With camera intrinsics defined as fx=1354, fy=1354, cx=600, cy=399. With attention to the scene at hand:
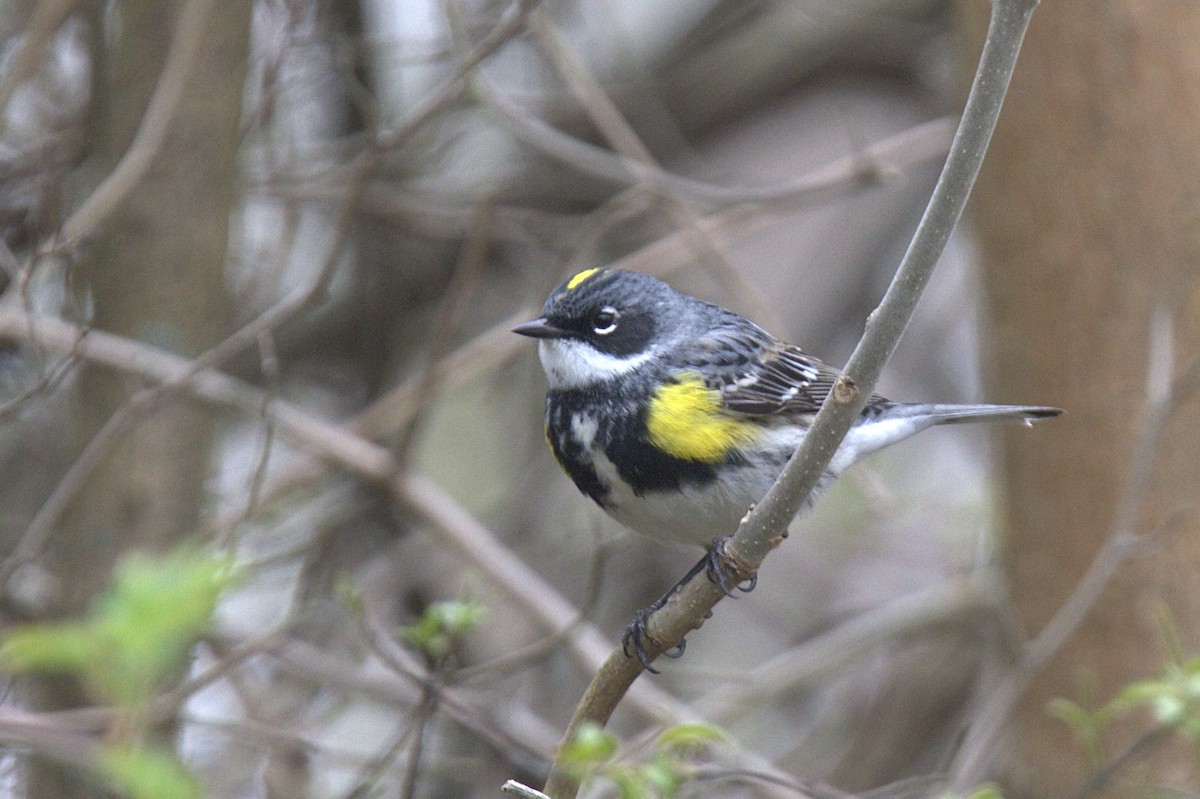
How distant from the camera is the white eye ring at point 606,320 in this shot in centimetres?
346

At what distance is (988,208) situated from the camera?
430 cm

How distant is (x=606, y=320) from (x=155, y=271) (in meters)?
1.61

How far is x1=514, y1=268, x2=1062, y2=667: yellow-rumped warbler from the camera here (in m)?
3.20

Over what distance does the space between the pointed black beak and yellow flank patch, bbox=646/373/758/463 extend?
296 mm

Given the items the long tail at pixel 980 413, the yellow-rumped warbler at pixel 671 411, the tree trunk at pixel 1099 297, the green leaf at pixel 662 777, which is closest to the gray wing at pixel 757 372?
the yellow-rumped warbler at pixel 671 411

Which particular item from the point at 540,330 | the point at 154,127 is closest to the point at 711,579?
the point at 540,330

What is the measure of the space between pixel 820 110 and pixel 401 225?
8.85ft

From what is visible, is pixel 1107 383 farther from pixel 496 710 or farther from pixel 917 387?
pixel 917 387

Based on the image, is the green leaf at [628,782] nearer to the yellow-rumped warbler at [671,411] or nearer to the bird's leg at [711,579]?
the bird's leg at [711,579]

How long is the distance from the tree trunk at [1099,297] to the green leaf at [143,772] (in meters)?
3.26

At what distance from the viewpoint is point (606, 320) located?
349 cm

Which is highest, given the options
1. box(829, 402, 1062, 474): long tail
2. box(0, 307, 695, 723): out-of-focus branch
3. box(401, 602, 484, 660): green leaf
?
box(829, 402, 1062, 474): long tail

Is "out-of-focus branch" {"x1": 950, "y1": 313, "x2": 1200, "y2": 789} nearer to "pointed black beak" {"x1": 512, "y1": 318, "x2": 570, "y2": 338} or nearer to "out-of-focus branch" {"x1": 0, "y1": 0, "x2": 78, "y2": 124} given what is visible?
"pointed black beak" {"x1": 512, "y1": 318, "x2": 570, "y2": 338}

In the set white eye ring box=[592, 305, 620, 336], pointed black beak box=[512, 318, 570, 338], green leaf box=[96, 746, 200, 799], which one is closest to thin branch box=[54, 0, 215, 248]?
pointed black beak box=[512, 318, 570, 338]
